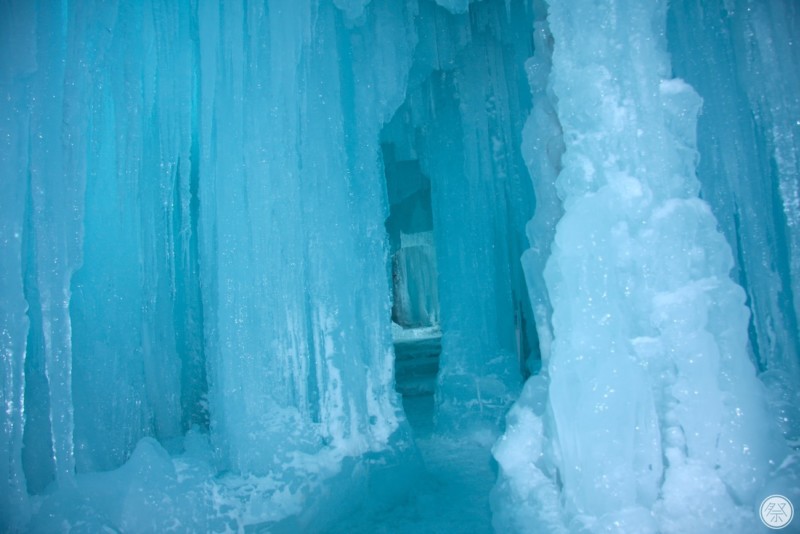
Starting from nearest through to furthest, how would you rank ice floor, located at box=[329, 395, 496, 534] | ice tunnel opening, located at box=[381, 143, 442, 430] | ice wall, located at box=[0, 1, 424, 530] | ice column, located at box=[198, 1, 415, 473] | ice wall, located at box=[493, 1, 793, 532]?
ice wall, located at box=[493, 1, 793, 532] < ice wall, located at box=[0, 1, 424, 530] < ice floor, located at box=[329, 395, 496, 534] < ice column, located at box=[198, 1, 415, 473] < ice tunnel opening, located at box=[381, 143, 442, 430]

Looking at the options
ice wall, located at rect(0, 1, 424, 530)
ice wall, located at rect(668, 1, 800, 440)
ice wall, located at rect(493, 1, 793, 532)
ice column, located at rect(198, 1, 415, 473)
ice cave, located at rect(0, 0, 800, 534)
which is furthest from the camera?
ice column, located at rect(198, 1, 415, 473)

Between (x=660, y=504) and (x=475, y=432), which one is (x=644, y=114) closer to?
(x=660, y=504)

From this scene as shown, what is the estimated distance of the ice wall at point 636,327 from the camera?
285cm

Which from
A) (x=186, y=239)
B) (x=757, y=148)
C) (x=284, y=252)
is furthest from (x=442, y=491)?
(x=186, y=239)

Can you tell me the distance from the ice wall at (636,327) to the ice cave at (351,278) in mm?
15

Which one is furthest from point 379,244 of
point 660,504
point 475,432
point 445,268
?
point 660,504

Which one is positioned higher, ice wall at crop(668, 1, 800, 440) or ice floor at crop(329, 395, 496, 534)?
ice wall at crop(668, 1, 800, 440)

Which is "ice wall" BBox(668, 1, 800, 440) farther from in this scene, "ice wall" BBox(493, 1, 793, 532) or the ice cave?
"ice wall" BBox(493, 1, 793, 532)

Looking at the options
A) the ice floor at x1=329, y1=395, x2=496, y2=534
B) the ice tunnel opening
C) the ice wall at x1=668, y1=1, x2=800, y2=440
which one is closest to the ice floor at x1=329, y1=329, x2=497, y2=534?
the ice floor at x1=329, y1=395, x2=496, y2=534

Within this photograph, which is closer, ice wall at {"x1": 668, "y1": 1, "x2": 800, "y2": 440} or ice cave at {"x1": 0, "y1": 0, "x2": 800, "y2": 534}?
ice cave at {"x1": 0, "y1": 0, "x2": 800, "y2": 534}

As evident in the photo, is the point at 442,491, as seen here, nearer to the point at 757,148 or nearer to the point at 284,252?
the point at 284,252

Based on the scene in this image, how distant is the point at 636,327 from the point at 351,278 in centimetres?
294

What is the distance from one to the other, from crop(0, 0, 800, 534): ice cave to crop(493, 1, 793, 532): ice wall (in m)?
0.02

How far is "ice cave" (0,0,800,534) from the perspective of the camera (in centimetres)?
300
